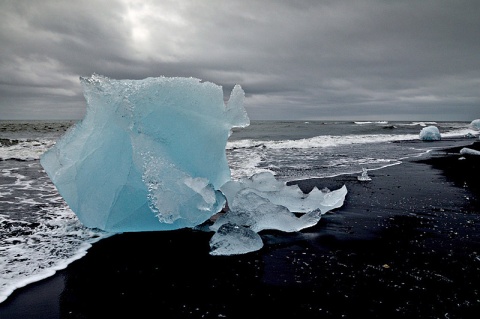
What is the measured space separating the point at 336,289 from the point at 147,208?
2570 millimetres

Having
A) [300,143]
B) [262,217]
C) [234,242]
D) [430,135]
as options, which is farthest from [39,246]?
[430,135]

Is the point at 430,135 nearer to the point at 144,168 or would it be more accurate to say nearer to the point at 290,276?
the point at 290,276

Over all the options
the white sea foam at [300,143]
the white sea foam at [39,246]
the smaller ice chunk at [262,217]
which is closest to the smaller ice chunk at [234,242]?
the smaller ice chunk at [262,217]

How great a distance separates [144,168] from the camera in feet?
13.0

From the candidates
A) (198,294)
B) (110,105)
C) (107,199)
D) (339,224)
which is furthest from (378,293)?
(110,105)

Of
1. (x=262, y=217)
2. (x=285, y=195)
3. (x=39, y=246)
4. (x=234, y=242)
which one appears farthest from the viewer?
(x=285, y=195)

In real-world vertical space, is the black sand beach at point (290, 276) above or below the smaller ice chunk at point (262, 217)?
below

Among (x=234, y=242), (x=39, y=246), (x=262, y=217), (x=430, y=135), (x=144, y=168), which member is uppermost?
(x=430, y=135)

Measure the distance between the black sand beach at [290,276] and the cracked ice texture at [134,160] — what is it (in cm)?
37

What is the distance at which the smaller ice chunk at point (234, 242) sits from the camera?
144 inches

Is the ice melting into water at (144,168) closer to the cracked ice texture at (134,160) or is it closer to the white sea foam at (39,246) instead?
the cracked ice texture at (134,160)

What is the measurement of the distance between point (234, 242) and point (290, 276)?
85 centimetres

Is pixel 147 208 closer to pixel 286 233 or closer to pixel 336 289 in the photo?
pixel 286 233

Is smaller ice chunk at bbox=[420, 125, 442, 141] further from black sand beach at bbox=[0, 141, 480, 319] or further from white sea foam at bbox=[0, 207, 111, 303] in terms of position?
white sea foam at bbox=[0, 207, 111, 303]
